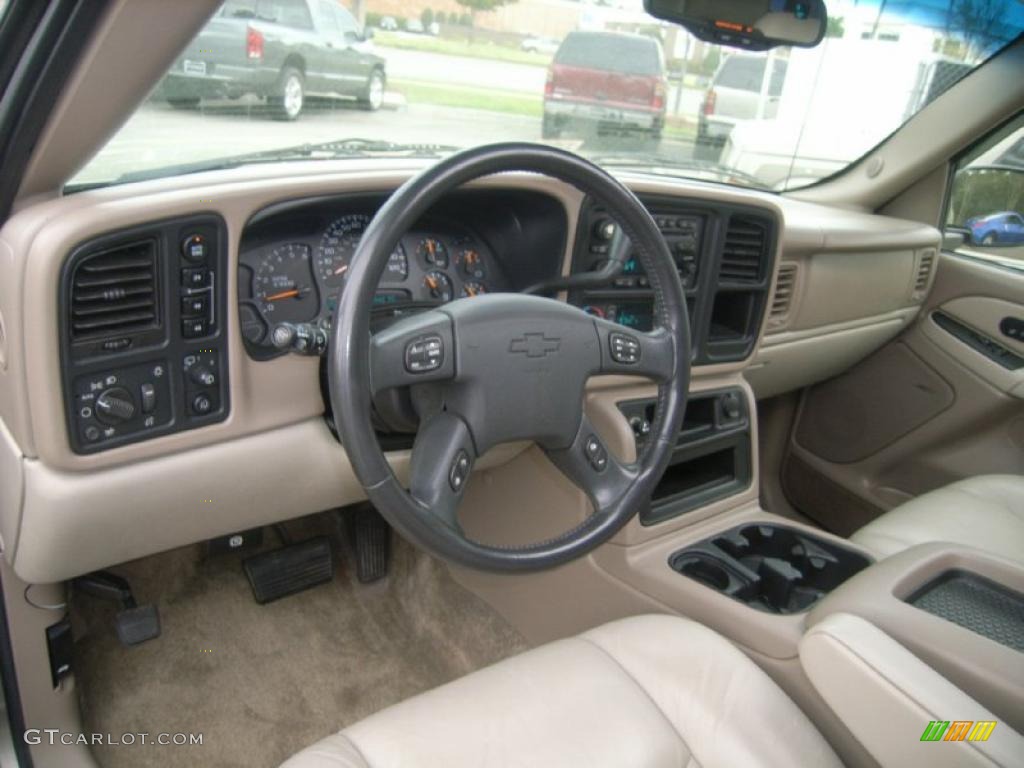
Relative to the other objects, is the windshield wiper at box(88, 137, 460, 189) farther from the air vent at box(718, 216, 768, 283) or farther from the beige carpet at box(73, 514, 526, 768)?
the beige carpet at box(73, 514, 526, 768)

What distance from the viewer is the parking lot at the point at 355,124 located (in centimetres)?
137

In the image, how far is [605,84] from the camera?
219 cm

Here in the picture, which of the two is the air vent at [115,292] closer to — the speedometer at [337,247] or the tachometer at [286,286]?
the tachometer at [286,286]

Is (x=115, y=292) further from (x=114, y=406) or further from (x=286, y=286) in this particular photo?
(x=286, y=286)

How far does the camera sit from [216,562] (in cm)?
214

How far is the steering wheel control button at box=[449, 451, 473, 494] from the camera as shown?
1183 mm

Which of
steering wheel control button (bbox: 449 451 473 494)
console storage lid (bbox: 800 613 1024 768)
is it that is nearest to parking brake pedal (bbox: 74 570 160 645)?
steering wheel control button (bbox: 449 451 473 494)

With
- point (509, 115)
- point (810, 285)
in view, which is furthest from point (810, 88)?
point (509, 115)

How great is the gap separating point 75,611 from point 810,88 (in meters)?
2.57

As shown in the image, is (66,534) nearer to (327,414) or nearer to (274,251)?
(327,414)

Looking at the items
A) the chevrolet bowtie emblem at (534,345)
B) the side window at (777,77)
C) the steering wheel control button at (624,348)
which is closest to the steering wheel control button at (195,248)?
the chevrolet bowtie emblem at (534,345)

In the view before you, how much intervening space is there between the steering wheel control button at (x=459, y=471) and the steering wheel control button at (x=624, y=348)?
304 millimetres

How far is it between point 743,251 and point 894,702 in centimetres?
119

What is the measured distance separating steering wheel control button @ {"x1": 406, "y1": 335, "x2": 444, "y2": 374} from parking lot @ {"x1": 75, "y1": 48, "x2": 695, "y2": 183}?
40cm
